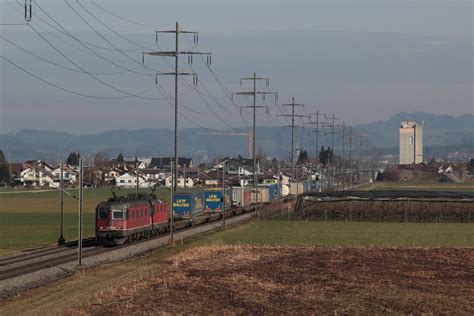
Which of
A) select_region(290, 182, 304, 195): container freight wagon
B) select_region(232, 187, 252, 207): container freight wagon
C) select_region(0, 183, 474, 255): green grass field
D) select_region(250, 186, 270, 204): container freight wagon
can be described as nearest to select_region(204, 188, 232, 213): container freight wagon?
select_region(0, 183, 474, 255): green grass field

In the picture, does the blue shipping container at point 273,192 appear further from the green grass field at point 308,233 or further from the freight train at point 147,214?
the green grass field at point 308,233

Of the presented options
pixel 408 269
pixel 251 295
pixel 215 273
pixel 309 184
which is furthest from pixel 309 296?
pixel 309 184

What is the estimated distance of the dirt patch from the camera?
116 feet

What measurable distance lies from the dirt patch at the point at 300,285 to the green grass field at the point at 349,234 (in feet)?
34.0

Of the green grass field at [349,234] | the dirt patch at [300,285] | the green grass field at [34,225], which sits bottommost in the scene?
the green grass field at [34,225]

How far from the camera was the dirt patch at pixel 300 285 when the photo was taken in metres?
35.3

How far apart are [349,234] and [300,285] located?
38.9 metres

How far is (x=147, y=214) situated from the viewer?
244 feet

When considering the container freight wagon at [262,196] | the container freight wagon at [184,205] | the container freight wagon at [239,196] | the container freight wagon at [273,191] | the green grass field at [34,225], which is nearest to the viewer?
the green grass field at [34,225]

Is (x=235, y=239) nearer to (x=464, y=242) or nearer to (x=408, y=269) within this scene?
(x=464, y=242)

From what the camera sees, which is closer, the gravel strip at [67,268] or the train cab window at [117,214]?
the gravel strip at [67,268]

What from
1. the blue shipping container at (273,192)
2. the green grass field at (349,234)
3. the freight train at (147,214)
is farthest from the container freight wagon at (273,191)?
the green grass field at (349,234)

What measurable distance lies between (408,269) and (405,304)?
44.5ft

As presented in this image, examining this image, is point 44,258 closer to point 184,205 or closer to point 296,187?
point 184,205
